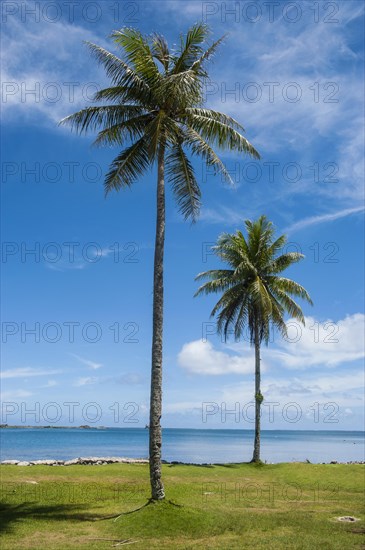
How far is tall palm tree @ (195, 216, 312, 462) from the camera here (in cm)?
3619

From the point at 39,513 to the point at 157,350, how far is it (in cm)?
642

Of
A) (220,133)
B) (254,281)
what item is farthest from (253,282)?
(220,133)

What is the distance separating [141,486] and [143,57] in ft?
56.6

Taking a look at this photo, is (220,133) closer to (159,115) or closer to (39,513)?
(159,115)

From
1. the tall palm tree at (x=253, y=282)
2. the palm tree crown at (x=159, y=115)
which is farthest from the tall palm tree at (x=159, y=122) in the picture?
the tall palm tree at (x=253, y=282)

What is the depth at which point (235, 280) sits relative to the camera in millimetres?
36750

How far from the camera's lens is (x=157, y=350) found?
18828mm

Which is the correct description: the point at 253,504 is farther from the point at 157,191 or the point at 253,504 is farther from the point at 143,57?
the point at 143,57

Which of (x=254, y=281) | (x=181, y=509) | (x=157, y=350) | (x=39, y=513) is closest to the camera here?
(x=181, y=509)

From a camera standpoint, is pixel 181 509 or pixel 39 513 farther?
pixel 39 513

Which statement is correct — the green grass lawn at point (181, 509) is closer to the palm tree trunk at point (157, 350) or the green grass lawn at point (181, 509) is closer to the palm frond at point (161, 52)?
the palm tree trunk at point (157, 350)

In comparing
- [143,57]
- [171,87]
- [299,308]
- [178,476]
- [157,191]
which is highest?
[143,57]

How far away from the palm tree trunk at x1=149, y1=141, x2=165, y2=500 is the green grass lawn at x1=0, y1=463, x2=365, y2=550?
1.09 metres

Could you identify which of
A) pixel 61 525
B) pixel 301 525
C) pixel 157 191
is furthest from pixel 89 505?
pixel 157 191
